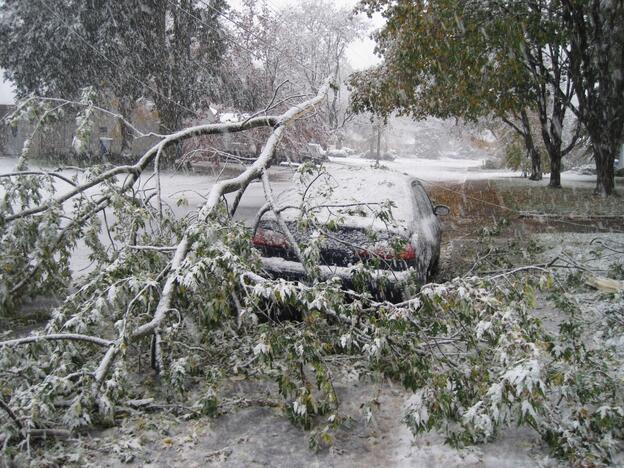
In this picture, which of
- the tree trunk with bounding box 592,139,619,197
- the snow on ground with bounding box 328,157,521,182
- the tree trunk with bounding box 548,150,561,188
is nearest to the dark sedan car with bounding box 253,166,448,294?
the tree trunk with bounding box 592,139,619,197

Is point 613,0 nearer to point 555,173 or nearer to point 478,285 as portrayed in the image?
point 555,173

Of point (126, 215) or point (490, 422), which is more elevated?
point (126, 215)

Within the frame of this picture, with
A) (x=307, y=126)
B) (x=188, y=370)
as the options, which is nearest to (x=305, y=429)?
(x=188, y=370)

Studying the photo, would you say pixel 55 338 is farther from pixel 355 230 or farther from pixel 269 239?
pixel 355 230

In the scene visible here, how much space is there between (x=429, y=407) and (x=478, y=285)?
3.39 ft

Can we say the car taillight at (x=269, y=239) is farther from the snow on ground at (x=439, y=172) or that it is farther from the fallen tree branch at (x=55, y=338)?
the snow on ground at (x=439, y=172)

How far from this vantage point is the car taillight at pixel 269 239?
17.4 ft

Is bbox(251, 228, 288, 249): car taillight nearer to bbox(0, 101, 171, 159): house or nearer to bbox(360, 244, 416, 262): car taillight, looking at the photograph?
bbox(360, 244, 416, 262): car taillight

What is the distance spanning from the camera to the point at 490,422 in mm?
2848

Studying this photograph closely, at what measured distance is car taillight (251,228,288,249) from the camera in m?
5.29

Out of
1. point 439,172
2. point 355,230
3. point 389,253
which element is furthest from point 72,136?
point 439,172

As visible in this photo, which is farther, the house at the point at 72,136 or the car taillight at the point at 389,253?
the house at the point at 72,136

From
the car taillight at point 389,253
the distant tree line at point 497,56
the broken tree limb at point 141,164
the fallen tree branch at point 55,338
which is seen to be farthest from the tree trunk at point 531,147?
the fallen tree branch at point 55,338

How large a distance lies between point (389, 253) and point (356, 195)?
0.91 metres
